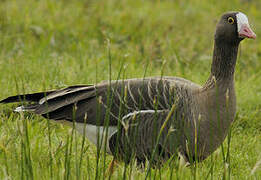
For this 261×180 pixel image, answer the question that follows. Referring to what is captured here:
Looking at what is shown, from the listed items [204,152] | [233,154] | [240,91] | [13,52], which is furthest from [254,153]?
[13,52]

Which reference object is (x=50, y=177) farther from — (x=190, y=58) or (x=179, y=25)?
(x=179, y=25)

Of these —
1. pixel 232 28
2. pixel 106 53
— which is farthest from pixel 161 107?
pixel 106 53

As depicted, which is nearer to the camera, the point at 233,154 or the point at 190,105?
the point at 190,105

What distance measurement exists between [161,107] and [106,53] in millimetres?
2780

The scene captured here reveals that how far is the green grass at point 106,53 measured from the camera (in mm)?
4219

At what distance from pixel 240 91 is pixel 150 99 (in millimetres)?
2297

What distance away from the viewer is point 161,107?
3.96 m

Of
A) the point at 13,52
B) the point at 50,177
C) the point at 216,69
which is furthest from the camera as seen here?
the point at 13,52

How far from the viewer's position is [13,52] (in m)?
6.59

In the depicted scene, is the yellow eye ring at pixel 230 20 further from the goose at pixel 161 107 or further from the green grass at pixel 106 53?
the green grass at pixel 106 53

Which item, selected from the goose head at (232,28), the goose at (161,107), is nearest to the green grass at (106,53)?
the goose at (161,107)

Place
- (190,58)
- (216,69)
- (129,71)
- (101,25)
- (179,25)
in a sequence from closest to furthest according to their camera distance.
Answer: (216,69), (129,71), (190,58), (101,25), (179,25)

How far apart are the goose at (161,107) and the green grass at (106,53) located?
20cm

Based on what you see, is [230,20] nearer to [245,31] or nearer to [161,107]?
[245,31]
